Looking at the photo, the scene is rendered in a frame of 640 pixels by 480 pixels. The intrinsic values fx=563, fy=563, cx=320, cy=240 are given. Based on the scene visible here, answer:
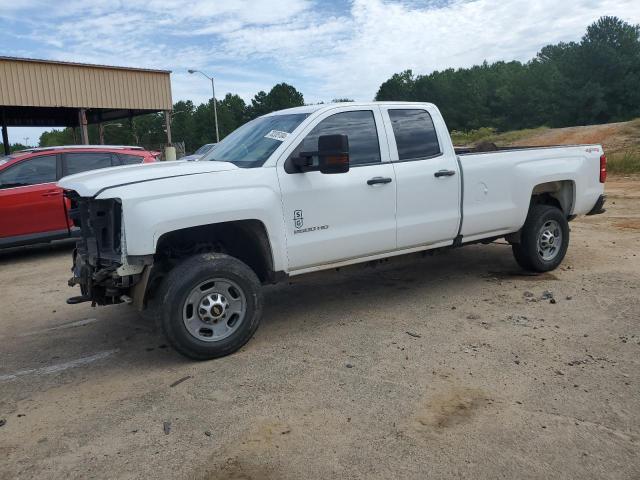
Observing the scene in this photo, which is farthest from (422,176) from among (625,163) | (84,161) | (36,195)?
(625,163)

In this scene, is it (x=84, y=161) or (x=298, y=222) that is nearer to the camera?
(x=298, y=222)

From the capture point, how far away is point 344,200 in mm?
4891

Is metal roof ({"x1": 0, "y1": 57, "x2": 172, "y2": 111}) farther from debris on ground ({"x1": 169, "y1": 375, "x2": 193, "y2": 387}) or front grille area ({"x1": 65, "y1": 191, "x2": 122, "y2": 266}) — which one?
debris on ground ({"x1": 169, "y1": 375, "x2": 193, "y2": 387})

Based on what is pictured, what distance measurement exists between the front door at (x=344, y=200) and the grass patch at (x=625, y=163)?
15993 mm

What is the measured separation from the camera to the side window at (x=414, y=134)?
539 centimetres

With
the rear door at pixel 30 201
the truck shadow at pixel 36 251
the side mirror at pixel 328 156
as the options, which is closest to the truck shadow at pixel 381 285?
the side mirror at pixel 328 156

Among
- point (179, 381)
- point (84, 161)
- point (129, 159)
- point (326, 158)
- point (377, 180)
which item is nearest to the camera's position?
point (179, 381)

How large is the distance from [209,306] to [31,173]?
6.17 m

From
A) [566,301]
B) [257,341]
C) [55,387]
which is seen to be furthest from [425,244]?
[55,387]

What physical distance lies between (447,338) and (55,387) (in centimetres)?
305

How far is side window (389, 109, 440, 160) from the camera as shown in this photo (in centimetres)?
539

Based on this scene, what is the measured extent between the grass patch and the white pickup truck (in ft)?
47.0

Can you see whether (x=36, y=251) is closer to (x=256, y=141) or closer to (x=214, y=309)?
(x=256, y=141)

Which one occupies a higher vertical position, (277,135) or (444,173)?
(277,135)
